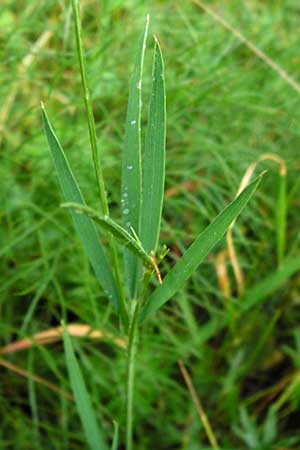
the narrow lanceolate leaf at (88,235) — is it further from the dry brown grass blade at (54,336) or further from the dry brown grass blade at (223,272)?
the dry brown grass blade at (223,272)

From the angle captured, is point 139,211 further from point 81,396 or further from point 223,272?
point 223,272

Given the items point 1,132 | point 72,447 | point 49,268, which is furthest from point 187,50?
point 72,447

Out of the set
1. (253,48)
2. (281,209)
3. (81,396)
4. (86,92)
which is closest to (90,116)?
(86,92)

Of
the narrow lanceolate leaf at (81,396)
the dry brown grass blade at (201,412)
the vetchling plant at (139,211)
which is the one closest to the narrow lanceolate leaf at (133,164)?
the vetchling plant at (139,211)

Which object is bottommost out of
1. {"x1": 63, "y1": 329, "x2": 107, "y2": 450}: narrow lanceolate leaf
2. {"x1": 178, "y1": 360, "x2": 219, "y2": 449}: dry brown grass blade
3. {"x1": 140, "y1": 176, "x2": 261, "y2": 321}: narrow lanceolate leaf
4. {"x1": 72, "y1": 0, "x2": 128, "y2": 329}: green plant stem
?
{"x1": 178, "y1": 360, "x2": 219, "y2": 449}: dry brown grass blade

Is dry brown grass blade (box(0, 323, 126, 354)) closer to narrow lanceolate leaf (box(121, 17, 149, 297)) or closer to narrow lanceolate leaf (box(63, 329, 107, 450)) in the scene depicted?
narrow lanceolate leaf (box(63, 329, 107, 450))

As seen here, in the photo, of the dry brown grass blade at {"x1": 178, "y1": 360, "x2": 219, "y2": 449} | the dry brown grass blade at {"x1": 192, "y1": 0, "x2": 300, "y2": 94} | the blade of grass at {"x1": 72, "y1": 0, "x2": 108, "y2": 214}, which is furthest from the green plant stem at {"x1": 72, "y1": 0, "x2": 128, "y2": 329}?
the dry brown grass blade at {"x1": 192, "y1": 0, "x2": 300, "y2": 94}
